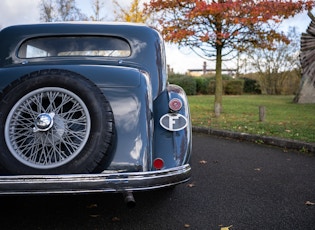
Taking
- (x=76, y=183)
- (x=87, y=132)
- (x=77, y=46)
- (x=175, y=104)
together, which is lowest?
(x=76, y=183)

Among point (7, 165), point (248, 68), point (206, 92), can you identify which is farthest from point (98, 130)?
point (248, 68)

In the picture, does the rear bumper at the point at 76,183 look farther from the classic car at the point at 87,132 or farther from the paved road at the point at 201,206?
the paved road at the point at 201,206

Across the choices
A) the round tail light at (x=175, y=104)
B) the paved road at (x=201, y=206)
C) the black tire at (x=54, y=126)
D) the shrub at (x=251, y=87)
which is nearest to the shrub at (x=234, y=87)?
the shrub at (x=251, y=87)

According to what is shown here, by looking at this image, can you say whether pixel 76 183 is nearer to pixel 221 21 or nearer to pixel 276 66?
pixel 221 21

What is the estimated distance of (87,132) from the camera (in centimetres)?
227

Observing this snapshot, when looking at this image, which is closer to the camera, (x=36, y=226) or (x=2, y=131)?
(x=2, y=131)

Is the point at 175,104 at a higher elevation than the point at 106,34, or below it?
below

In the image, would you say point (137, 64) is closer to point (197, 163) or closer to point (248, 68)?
point (197, 163)

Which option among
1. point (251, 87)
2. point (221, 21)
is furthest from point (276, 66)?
point (221, 21)

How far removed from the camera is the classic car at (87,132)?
7.25 ft

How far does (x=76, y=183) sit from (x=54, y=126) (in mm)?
435

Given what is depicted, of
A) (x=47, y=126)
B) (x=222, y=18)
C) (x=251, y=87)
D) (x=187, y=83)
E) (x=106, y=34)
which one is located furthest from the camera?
(x=251, y=87)

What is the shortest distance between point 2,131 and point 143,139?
941mm

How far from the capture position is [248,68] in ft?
91.9
